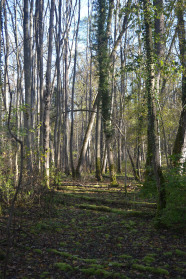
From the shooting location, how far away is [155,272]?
13.9ft

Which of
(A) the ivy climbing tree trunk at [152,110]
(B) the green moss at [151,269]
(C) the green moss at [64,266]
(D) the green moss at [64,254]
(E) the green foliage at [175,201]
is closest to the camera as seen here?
(B) the green moss at [151,269]

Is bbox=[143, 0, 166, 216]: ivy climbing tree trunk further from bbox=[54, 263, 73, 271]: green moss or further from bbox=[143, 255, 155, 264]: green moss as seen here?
bbox=[54, 263, 73, 271]: green moss

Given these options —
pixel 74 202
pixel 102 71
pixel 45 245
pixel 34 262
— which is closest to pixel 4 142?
pixel 74 202

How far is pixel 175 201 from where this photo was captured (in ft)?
19.5

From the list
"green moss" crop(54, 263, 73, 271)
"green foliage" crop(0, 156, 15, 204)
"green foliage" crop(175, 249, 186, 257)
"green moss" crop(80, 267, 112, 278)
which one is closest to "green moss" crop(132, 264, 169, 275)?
"green moss" crop(80, 267, 112, 278)

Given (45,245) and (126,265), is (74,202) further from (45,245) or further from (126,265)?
(126,265)

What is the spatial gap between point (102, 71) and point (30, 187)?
335 inches

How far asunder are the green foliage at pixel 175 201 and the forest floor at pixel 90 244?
40 cm

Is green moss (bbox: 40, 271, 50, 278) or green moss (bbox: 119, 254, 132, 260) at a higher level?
green moss (bbox: 40, 271, 50, 278)

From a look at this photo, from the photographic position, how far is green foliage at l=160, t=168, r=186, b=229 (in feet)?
19.3

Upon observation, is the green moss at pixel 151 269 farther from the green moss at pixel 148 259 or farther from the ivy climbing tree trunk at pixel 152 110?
the ivy climbing tree trunk at pixel 152 110

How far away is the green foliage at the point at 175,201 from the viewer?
19.3ft

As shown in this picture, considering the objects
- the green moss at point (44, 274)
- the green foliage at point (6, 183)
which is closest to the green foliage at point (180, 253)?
the green moss at point (44, 274)

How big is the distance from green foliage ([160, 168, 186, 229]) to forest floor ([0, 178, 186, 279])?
0.40 metres
